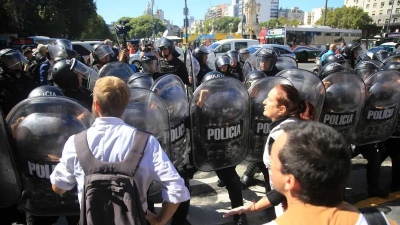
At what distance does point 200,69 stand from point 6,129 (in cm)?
456

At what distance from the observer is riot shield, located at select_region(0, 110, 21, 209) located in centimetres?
225

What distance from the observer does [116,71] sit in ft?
15.5

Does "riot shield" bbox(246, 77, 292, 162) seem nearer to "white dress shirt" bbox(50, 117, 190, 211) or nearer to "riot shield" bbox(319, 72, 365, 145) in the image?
"riot shield" bbox(319, 72, 365, 145)

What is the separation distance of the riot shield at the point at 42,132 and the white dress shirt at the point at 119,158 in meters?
0.54

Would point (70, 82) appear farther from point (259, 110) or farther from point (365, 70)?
point (365, 70)

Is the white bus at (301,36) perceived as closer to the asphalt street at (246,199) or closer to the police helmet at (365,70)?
the police helmet at (365,70)

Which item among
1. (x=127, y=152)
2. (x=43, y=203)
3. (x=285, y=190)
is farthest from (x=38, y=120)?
(x=285, y=190)

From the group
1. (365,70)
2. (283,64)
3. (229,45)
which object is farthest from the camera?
(229,45)

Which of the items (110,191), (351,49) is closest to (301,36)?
(351,49)

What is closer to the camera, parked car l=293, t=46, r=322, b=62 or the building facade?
parked car l=293, t=46, r=322, b=62

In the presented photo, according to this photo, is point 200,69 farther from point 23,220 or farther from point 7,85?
point 23,220

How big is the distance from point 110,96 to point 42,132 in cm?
88

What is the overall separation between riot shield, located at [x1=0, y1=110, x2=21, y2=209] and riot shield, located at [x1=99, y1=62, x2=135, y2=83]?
2.38 metres

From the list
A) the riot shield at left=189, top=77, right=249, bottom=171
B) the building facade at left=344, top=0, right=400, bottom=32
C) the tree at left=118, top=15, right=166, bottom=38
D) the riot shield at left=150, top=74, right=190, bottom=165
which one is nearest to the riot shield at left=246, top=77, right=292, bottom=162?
the riot shield at left=189, top=77, right=249, bottom=171
